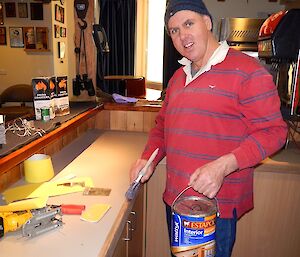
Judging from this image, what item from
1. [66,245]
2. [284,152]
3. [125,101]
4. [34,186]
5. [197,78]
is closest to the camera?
[66,245]

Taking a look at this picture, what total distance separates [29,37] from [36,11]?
48cm

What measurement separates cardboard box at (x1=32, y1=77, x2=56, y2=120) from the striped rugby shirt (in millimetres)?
717

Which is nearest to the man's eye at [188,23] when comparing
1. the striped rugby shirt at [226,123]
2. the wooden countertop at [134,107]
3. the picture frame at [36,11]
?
the striped rugby shirt at [226,123]

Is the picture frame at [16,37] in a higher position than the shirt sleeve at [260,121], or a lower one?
higher

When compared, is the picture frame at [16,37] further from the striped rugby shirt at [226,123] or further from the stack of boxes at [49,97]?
the striped rugby shirt at [226,123]

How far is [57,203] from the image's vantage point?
1039 mm

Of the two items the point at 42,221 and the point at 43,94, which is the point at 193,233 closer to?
the point at 42,221

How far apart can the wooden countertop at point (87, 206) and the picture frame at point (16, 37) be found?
317 cm

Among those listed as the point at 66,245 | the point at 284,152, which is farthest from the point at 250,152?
the point at 284,152

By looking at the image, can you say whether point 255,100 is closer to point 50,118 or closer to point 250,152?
point 250,152

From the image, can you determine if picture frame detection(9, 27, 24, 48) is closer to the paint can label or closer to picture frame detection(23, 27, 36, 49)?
picture frame detection(23, 27, 36, 49)

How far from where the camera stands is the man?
2.98 ft

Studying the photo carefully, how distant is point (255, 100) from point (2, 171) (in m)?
0.86

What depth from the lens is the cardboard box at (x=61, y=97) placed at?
1648mm
